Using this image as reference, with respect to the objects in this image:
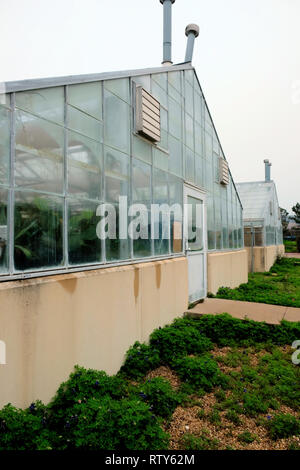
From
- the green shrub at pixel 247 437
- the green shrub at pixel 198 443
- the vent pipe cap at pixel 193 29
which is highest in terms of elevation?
the vent pipe cap at pixel 193 29

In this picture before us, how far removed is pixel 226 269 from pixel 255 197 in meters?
10.4

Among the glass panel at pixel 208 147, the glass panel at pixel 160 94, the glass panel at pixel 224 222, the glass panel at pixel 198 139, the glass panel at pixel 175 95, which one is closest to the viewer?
the glass panel at pixel 160 94

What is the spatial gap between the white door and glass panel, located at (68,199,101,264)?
3.47 meters

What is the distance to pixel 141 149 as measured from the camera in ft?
17.6

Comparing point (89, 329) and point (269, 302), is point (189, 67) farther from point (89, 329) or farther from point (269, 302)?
point (89, 329)

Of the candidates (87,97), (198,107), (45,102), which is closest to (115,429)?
(45,102)

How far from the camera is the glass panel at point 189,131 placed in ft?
24.8

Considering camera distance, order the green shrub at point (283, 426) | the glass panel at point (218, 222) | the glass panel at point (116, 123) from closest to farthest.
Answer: the green shrub at point (283, 426), the glass panel at point (116, 123), the glass panel at point (218, 222)

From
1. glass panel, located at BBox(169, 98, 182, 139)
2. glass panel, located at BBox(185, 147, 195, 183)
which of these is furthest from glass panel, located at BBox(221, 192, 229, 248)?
glass panel, located at BBox(169, 98, 182, 139)

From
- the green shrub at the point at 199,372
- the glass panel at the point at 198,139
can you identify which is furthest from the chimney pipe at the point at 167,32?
the green shrub at the point at 199,372

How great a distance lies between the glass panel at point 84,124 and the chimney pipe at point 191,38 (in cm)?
520

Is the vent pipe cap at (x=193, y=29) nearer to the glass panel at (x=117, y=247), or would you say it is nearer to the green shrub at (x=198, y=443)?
the glass panel at (x=117, y=247)

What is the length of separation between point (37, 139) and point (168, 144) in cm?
376

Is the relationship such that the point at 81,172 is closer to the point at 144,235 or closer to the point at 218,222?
the point at 144,235
